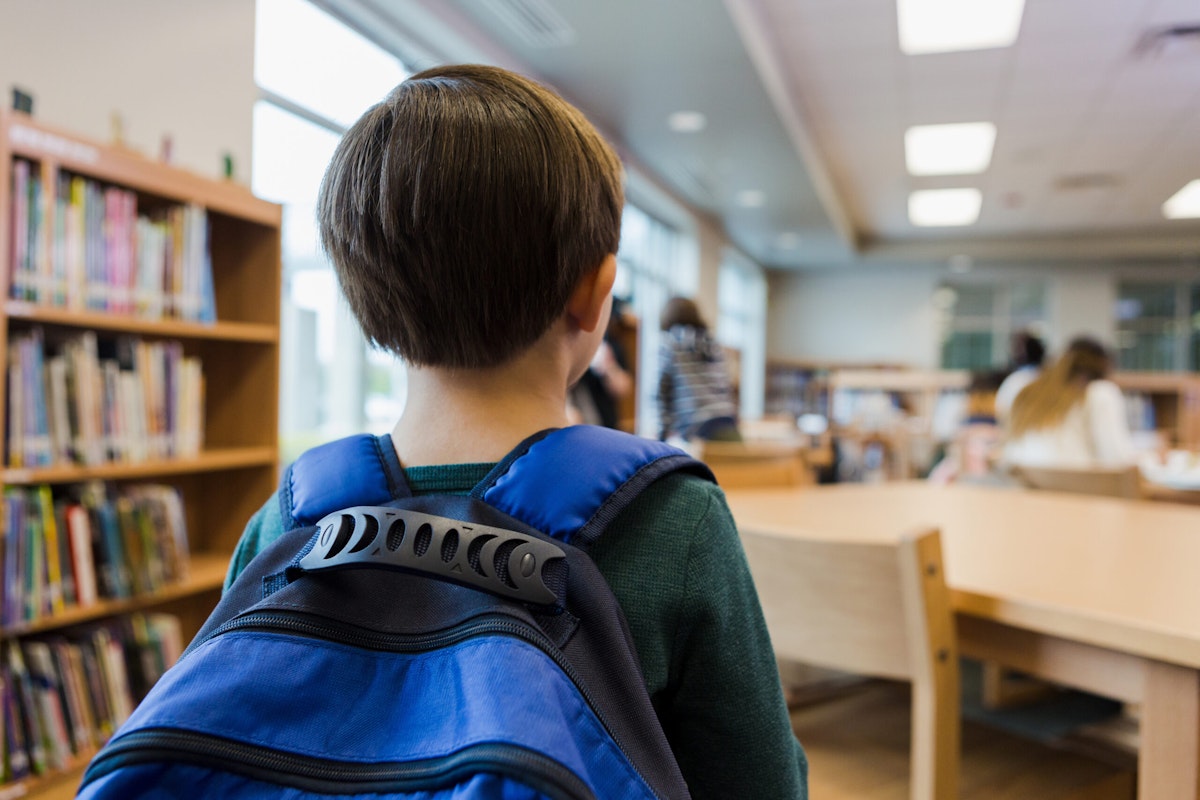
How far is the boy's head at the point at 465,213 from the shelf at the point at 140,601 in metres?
1.57

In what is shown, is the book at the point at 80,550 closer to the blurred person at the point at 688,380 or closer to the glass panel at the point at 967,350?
the blurred person at the point at 688,380

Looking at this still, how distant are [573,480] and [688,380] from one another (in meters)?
A: 3.41

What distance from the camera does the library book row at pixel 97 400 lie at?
168 cm

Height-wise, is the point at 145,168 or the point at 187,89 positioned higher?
the point at 187,89

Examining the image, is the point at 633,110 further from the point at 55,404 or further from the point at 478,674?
the point at 478,674

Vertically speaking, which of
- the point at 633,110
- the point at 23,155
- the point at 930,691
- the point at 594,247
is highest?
the point at 633,110

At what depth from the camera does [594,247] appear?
0.61m

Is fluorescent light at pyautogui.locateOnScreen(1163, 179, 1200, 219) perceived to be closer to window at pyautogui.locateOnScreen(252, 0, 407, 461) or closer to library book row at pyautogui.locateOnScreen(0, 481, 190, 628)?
window at pyautogui.locateOnScreen(252, 0, 407, 461)

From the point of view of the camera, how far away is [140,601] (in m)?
1.96

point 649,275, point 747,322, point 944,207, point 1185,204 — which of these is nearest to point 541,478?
point 649,275

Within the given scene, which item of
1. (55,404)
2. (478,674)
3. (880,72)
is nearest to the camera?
(478,674)

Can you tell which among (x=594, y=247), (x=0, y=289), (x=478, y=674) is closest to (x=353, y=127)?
(x=594, y=247)

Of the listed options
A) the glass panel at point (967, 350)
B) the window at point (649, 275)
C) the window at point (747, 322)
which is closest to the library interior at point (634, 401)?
the window at point (649, 275)

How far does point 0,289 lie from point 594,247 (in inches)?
59.6
